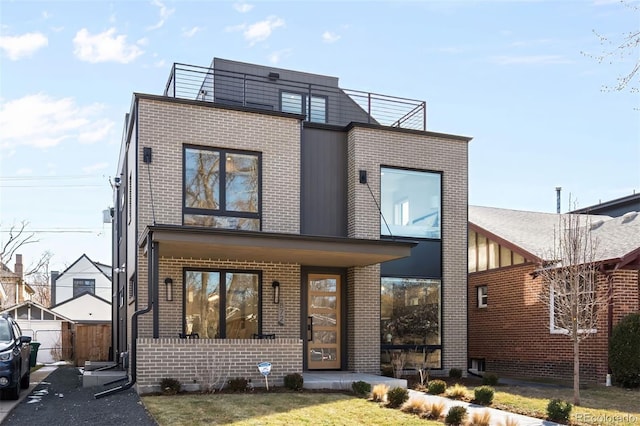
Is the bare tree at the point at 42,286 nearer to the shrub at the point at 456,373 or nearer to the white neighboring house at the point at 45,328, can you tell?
the white neighboring house at the point at 45,328

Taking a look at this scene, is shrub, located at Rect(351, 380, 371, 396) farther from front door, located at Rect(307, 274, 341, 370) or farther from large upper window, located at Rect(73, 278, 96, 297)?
large upper window, located at Rect(73, 278, 96, 297)

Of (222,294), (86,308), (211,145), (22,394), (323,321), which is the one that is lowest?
(86,308)

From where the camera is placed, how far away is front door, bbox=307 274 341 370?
16516 millimetres

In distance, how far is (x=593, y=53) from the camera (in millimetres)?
7492

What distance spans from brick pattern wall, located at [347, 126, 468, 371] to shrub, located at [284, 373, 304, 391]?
146 inches

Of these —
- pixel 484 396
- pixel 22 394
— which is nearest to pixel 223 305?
pixel 22 394

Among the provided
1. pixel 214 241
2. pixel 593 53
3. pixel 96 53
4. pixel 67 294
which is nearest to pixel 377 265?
pixel 214 241

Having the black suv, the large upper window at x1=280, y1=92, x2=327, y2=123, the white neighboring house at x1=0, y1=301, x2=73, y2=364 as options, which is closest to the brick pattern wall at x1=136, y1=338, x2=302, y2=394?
the black suv

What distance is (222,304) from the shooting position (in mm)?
15281

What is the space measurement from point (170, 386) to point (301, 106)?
36.2ft

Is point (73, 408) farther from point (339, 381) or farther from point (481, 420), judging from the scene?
point (481, 420)

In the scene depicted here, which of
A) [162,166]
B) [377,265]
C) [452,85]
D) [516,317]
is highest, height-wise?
[452,85]

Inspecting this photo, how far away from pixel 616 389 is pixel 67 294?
4817cm

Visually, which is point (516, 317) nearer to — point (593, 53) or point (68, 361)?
point (593, 53)
